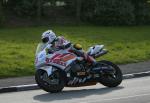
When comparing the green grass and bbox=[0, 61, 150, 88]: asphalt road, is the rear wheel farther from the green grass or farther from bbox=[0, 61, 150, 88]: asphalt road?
the green grass

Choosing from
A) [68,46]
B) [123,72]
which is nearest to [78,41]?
[123,72]

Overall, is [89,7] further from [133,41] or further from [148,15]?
[133,41]

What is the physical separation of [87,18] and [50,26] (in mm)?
3473

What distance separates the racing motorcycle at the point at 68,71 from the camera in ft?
48.4

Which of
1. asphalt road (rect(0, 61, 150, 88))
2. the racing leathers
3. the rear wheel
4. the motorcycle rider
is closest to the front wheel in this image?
the racing leathers

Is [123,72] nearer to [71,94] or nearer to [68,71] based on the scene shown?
[68,71]

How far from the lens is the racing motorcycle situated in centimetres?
1477

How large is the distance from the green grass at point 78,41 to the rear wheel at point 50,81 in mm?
3740

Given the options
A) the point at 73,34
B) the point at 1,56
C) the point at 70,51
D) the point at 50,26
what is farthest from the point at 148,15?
the point at 70,51

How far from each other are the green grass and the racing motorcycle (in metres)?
3.67

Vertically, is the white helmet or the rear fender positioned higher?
the white helmet

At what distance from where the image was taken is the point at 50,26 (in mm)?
31906

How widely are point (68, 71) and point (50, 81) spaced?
597 mm

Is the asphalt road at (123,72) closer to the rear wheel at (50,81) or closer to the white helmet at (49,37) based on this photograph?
the rear wheel at (50,81)
